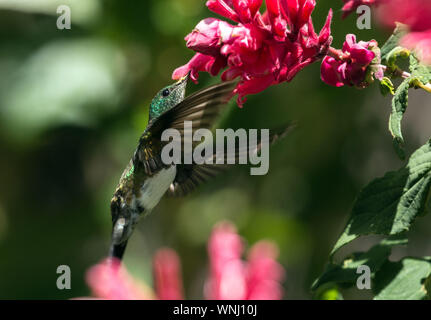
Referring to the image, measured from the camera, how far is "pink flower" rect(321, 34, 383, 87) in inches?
40.8

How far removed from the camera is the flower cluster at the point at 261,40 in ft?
3.31

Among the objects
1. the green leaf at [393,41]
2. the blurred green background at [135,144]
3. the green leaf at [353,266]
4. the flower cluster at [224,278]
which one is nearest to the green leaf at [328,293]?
the green leaf at [353,266]

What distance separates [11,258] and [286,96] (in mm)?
1413

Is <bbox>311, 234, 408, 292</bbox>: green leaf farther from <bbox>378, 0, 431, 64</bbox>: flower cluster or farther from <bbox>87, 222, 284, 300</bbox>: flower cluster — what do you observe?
<bbox>378, 0, 431, 64</bbox>: flower cluster

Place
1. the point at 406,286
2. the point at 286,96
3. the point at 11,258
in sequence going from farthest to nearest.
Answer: the point at 11,258, the point at 286,96, the point at 406,286

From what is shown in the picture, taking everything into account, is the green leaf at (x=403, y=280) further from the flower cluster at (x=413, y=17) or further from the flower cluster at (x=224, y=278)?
the flower cluster at (x=413, y=17)

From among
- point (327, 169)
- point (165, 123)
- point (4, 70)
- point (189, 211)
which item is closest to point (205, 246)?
point (189, 211)

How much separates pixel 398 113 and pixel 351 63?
0.41ft

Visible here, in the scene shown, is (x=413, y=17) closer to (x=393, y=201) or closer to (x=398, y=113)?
(x=398, y=113)

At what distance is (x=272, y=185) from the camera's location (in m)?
2.77

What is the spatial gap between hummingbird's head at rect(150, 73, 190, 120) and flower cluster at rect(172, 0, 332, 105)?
0.29m

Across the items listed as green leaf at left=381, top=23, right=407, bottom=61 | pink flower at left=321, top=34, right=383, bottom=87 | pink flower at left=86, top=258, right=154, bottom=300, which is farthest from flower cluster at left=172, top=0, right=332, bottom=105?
pink flower at left=86, top=258, right=154, bottom=300

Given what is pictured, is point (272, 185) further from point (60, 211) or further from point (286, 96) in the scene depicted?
point (60, 211)

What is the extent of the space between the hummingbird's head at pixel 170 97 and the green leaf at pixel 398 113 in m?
0.50
